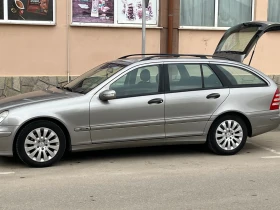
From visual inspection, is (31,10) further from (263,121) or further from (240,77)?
(263,121)

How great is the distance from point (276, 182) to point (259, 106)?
5.81 feet

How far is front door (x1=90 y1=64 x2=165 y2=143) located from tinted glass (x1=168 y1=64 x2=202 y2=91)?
0.64 feet

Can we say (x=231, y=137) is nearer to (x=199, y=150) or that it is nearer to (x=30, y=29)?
(x=199, y=150)

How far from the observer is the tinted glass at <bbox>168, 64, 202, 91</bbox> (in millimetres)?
6785

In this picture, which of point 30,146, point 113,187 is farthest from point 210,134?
point 30,146

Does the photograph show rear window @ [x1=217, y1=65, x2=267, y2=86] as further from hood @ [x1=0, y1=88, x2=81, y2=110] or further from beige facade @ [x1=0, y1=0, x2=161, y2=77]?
beige facade @ [x1=0, y1=0, x2=161, y2=77]

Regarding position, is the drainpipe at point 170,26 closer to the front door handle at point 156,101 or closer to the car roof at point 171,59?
the car roof at point 171,59

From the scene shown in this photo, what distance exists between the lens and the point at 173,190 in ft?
17.2

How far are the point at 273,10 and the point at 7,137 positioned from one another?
9593 millimetres

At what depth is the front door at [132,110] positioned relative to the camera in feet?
20.7

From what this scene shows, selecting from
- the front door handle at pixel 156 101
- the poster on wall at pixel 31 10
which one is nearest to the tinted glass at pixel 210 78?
the front door handle at pixel 156 101

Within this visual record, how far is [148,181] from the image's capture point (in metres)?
5.62

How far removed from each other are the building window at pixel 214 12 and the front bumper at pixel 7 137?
292 inches

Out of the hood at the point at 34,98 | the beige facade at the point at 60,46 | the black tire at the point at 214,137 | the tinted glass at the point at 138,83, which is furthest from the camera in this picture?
the beige facade at the point at 60,46
